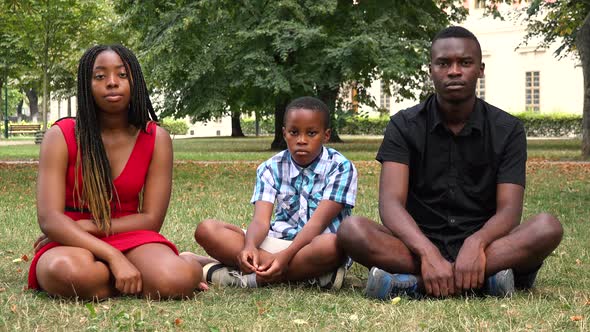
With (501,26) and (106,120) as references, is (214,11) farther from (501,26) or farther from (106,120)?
(501,26)

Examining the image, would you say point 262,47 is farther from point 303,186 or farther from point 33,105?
point 33,105

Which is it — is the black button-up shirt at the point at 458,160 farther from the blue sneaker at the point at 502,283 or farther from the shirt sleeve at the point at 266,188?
the shirt sleeve at the point at 266,188

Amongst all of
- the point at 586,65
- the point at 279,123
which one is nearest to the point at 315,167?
the point at 586,65

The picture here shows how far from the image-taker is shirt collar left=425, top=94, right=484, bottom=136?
4.58 metres

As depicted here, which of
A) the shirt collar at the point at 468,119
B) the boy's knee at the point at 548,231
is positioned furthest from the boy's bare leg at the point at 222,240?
the boy's knee at the point at 548,231

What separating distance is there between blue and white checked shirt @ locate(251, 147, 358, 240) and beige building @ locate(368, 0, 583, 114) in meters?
47.2

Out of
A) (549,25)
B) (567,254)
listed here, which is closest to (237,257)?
(567,254)

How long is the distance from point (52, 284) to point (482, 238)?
218 centimetres

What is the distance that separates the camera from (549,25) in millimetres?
28891

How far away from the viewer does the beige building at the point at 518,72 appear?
5197 cm

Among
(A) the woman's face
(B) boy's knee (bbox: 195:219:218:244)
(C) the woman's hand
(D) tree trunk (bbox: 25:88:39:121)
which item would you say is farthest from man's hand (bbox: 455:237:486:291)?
(D) tree trunk (bbox: 25:88:39:121)

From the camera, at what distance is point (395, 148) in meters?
4.60

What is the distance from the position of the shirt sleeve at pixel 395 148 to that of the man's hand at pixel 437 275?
0.58 meters

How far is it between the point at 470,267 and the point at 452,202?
46cm
